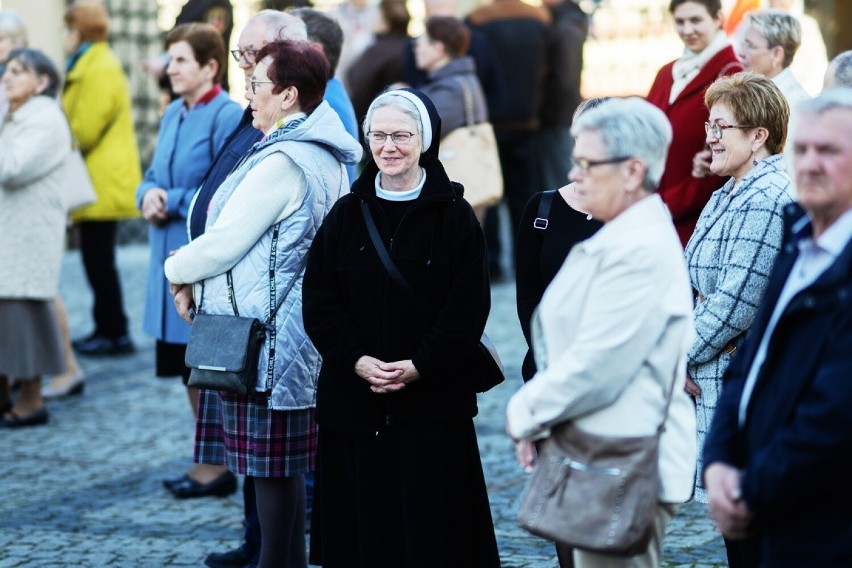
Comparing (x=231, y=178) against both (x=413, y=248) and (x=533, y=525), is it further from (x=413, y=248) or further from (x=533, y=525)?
(x=533, y=525)

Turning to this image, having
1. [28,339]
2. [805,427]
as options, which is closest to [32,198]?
[28,339]

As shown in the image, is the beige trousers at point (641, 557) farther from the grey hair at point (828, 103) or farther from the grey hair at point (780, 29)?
the grey hair at point (780, 29)

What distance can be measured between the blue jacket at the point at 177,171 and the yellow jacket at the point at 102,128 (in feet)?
10.5

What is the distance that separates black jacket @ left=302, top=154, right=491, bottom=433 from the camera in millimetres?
4398

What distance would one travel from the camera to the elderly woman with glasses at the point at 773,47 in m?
5.77

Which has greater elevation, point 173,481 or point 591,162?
point 591,162

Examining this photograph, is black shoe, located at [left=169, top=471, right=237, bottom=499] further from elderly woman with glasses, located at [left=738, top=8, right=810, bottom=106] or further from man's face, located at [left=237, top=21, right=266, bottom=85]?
elderly woman with glasses, located at [left=738, top=8, right=810, bottom=106]

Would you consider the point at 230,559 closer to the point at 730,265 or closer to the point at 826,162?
the point at 730,265

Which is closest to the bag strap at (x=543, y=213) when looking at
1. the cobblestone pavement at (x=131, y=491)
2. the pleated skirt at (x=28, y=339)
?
the cobblestone pavement at (x=131, y=491)

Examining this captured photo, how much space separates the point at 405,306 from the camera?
4414 mm

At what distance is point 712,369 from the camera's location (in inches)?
177

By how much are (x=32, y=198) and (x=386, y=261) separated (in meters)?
4.20

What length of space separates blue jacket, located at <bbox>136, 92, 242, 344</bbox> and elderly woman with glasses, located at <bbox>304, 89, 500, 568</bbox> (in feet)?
6.44

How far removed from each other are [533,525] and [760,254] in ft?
4.69
